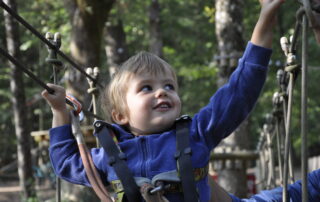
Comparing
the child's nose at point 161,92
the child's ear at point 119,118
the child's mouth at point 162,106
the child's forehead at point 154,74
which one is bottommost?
the child's ear at point 119,118

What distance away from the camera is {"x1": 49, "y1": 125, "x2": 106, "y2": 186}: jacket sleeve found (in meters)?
2.12

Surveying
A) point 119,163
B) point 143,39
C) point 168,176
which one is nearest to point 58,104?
point 119,163

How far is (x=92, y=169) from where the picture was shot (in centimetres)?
201

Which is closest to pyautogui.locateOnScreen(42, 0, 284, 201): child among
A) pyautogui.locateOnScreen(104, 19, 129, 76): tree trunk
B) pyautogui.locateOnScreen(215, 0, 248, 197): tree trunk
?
pyautogui.locateOnScreen(215, 0, 248, 197): tree trunk

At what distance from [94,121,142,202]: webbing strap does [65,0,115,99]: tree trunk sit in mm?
4961

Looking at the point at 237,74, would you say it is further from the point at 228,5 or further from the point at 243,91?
the point at 228,5

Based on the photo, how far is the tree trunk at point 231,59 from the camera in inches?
249

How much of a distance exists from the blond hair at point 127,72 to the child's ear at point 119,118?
13 mm

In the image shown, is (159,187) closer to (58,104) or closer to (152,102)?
(152,102)

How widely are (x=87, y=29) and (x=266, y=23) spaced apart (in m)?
5.65

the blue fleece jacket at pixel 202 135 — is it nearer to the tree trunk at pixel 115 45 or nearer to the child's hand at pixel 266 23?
the child's hand at pixel 266 23

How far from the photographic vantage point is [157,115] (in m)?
2.01

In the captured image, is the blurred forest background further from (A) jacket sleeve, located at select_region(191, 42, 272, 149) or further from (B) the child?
(A) jacket sleeve, located at select_region(191, 42, 272, 149)

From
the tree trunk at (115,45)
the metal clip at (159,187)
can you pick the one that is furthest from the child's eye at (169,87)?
the tree trunk at (115,45)
